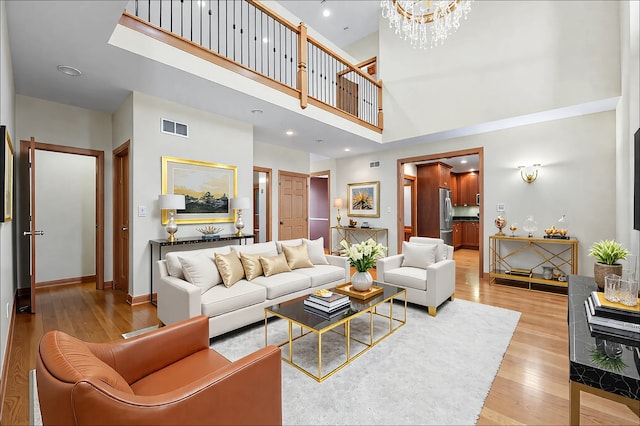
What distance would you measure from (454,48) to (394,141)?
6.13ft

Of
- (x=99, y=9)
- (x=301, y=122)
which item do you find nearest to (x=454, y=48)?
(x=301, y=122)

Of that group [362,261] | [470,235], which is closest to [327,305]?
[362,261]

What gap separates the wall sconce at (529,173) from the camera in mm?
4820

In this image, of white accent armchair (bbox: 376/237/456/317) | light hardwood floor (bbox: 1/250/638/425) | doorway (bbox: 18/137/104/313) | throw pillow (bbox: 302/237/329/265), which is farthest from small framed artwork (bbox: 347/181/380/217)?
doorway (bbox: 18/137/104/313)

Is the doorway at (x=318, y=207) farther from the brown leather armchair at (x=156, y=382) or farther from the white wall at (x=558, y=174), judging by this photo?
the brown leather armchair at (x=156, y=382)

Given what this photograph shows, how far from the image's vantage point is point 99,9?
2293mm

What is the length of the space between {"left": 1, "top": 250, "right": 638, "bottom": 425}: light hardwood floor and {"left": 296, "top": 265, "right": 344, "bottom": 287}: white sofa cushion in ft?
5.86

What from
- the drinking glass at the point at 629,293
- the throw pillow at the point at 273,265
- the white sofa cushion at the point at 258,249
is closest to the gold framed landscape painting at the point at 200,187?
the white sofa cushion at the point at 258,249

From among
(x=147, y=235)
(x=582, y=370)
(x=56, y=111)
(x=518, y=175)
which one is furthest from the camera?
(x=518, y=175)

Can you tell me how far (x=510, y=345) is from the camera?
2697mm

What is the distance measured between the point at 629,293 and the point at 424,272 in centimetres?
220

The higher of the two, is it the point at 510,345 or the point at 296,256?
the point at 296,256

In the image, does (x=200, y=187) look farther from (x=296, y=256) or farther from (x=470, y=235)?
(x=470, y=235)

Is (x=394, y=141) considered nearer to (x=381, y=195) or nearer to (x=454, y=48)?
(x=381, y=195)
